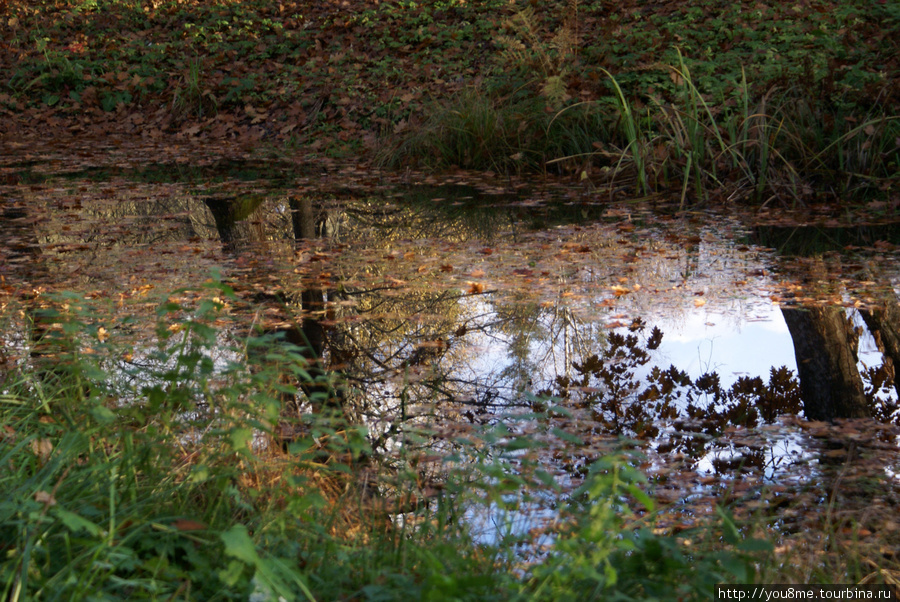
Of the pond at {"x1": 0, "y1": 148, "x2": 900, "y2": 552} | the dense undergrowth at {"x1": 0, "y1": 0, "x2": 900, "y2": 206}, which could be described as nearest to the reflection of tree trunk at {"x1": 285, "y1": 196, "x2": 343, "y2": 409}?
the pond at {"x1": 0, "y1": 148, "x2": 900, "y2": 552}

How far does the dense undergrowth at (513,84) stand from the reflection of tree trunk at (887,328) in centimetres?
266

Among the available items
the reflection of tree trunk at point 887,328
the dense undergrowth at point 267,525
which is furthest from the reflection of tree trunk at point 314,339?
the reflection of tree trunk at point 887,328

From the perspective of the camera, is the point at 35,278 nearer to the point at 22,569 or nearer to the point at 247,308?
the point at 247,308

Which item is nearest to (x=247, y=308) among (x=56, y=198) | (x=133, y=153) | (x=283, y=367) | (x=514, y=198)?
(x=283, y=367)

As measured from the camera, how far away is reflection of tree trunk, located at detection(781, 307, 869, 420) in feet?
11.0

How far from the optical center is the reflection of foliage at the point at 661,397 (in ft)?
10.7

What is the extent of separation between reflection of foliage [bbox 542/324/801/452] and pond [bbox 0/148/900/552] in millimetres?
12

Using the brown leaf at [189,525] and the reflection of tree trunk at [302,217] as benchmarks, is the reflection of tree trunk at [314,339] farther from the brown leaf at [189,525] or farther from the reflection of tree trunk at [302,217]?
the reflection of tree trunk at [302,217]

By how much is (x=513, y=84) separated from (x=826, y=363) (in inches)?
243

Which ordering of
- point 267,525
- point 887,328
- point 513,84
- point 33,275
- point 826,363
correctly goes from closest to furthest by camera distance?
point 267,525, point 826,363, point 887,328, point 33,275, point 513,84

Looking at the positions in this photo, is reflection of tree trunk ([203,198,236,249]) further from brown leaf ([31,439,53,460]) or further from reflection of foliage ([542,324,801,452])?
brown leaf ([31,439,53,460])

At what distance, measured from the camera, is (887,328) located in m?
4.16

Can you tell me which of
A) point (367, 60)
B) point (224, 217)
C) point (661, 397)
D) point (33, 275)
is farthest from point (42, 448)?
point (367, 60)

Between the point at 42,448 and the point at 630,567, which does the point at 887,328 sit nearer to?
the point at 630,567
